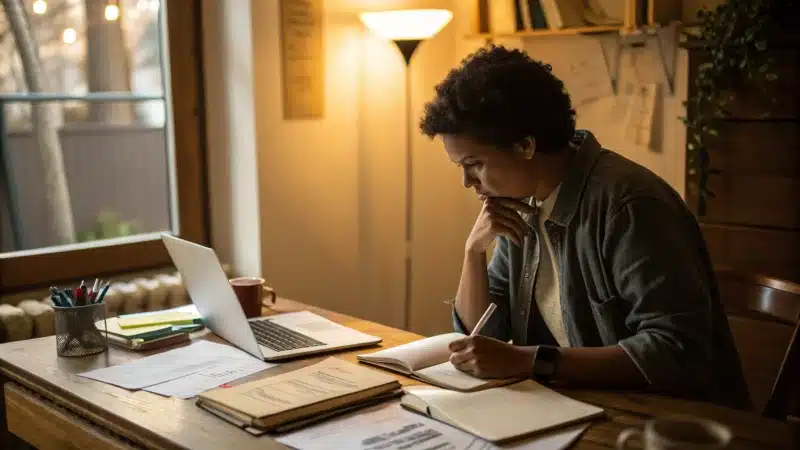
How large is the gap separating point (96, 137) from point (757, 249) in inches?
78.7

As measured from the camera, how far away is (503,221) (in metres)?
1.91

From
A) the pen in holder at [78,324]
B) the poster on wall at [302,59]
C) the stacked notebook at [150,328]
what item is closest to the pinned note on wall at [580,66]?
the poster on wall at [302,59]

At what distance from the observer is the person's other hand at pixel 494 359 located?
157 cm

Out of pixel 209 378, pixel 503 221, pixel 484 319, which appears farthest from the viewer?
pixel 503 221

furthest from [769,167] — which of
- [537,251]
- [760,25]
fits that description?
[537,251]

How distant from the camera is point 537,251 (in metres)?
1.87

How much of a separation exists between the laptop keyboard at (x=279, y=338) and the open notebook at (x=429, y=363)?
0.53 feet

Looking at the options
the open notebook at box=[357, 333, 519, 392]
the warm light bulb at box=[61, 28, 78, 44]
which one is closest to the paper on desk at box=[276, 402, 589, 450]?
the open notebook at box=[357, 333, 519, 392]

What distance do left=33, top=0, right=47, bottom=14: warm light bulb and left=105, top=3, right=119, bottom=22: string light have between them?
0.64 feet

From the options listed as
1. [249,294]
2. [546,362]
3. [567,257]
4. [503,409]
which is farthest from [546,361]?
[249,294]

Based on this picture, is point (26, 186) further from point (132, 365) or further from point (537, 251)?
point (537, 251)

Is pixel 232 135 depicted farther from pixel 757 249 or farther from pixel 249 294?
pixel 757 249

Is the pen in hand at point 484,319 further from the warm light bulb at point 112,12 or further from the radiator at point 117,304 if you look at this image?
the warm light bulb at point 112,12

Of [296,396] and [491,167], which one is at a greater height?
[491,167]
